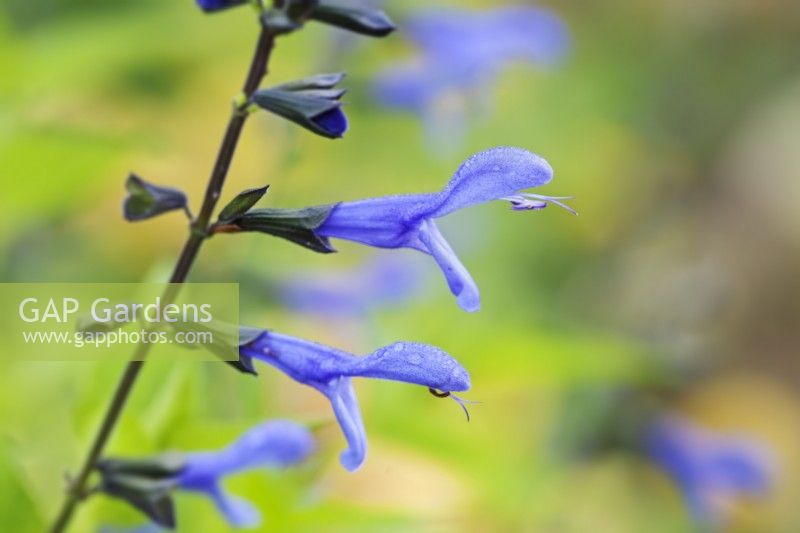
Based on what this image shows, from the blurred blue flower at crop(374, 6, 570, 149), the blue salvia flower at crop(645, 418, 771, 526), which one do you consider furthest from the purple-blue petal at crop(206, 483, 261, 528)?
the blue salvia flower at crop(645, 418, 771, 526)

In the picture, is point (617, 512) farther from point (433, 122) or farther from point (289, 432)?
point (289, 432)

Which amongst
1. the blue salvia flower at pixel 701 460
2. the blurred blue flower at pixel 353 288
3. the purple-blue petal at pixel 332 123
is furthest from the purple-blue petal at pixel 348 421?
the blue salvia flower at pixel 701 460

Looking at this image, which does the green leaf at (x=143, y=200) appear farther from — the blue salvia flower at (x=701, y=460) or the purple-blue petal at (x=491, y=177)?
the blue salvia flower at (x=701, y=460)

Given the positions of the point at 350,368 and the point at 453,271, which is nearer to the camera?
the point at 453,271

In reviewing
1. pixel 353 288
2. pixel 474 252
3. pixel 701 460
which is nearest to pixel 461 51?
pixel 353 288

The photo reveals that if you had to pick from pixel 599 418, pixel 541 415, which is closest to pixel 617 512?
pixel 541 415

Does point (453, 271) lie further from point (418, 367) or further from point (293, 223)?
point (293, 223)
